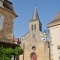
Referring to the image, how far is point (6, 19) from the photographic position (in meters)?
22.5

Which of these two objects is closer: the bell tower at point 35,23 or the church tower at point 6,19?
the church tower at point 6,19

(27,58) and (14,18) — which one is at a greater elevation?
(14,18)

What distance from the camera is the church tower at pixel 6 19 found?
2181 centimetres

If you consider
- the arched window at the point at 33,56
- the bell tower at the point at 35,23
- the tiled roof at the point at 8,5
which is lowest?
the arched window at the point at 33,56

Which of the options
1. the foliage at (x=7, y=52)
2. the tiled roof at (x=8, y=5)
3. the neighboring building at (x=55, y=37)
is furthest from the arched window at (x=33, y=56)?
the foliage at (x=7, y=52)

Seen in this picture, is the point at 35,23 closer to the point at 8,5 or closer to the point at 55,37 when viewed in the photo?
the point at 55,37

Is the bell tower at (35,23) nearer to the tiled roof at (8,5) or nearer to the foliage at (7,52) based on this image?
the tiled roof at (8,5)

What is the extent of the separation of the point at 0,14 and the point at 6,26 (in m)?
1.33

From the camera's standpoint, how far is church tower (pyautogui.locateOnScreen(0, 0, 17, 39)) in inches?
859

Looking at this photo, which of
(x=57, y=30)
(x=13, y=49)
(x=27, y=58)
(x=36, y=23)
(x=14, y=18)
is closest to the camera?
(x=13, y=49)

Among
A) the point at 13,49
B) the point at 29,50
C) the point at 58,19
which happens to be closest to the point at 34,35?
the point at 29,50

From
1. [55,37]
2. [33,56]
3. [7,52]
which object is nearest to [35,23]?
[33,56]

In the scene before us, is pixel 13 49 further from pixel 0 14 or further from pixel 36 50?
pixel 36 50

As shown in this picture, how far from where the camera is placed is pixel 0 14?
862 inches
